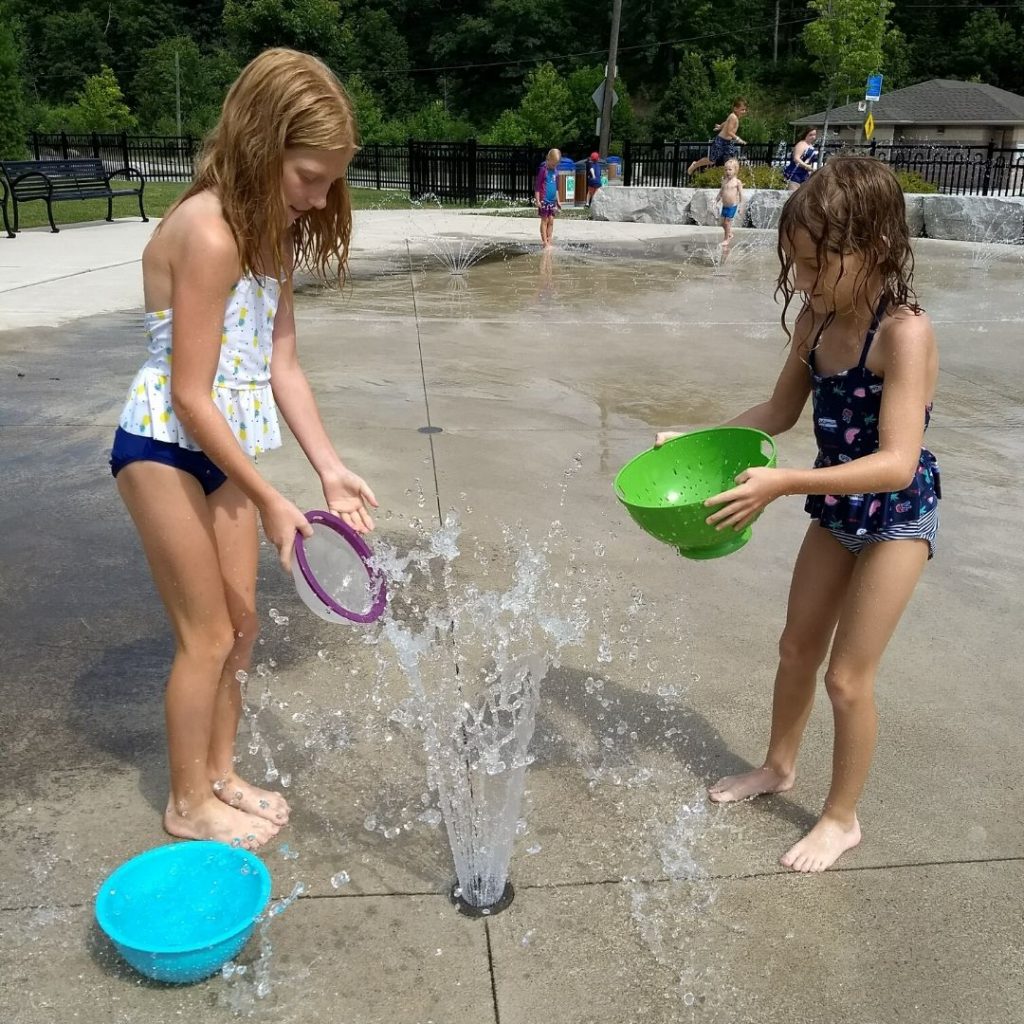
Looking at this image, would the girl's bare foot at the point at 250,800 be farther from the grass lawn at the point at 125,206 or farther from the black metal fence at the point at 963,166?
the black metal fence at the point at 963,166

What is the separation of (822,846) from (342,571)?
1.27 m

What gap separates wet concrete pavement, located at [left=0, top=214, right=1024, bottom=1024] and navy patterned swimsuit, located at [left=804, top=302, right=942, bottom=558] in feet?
2.57

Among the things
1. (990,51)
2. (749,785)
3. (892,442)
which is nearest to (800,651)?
(749,785)

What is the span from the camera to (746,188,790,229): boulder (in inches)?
719

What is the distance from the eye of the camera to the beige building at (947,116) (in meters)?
46.6

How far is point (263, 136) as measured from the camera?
206 cm

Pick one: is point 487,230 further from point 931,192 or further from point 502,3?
point 502,3

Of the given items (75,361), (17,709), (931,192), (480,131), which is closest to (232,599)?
(17,709)

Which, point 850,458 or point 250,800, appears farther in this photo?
point 250,800

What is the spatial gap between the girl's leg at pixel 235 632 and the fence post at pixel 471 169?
77.7 feet

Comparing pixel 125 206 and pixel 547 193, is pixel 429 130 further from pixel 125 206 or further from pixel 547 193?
pixel 547 193

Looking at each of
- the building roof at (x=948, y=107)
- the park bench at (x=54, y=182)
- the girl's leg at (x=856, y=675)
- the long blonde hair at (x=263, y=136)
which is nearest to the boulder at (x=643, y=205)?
the park bench at (x=54, y=182)

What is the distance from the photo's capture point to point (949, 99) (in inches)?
1870

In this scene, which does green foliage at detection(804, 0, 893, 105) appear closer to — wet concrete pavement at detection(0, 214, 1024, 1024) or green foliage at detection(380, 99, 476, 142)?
green foliage at detection(380, 99, 476, 142)
